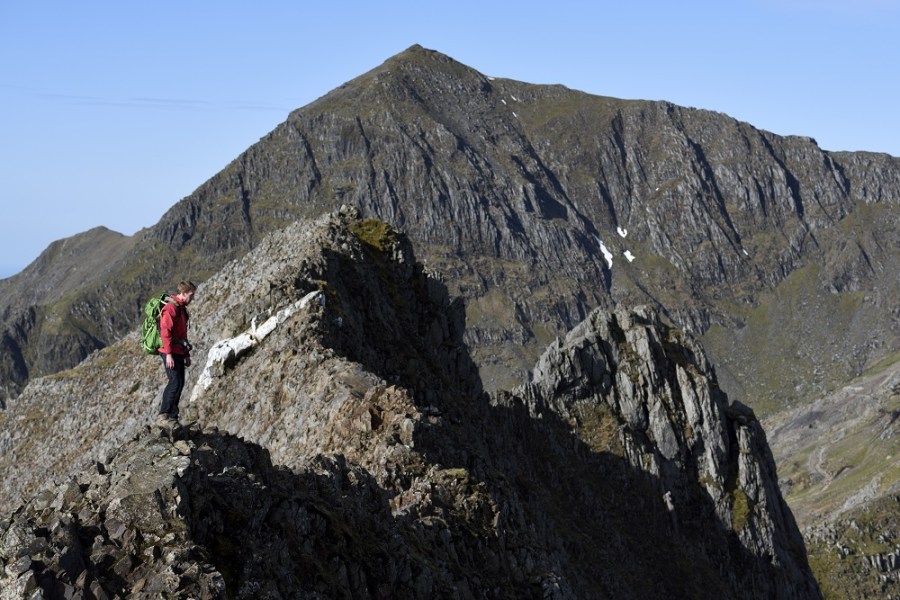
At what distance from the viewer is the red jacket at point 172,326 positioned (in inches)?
1293

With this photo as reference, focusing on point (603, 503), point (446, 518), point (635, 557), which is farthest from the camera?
point (603, 503)

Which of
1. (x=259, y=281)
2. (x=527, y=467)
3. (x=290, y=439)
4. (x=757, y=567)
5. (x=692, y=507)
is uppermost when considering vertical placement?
(x=259, y=281)

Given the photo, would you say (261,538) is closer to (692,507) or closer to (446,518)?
(446,518)

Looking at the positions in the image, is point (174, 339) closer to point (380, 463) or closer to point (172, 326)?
point (172, 326)

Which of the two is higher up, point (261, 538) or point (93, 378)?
point (93, 378)

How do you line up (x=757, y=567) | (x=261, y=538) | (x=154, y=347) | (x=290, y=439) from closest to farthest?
(x=261, y=538)
(x=154, y=347)
(x=290, y=439)
(x=757, y=567)

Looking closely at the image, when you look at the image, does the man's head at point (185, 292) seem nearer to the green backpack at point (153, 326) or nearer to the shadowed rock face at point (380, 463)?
the green backpack at point (153, 326)

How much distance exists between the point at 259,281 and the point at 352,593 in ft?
149

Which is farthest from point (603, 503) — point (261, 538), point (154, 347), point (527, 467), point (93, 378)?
point (261, 538)

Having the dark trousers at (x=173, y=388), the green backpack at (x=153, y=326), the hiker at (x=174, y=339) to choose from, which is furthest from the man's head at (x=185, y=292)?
the dark trousers at (x=173, y=388)

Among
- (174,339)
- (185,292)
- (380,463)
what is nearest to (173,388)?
(174,339)

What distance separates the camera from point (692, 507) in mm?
128750

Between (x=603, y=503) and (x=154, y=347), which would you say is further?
(x=603, y=503)

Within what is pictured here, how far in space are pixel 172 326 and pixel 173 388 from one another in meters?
1.97
